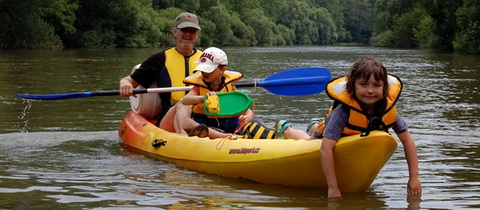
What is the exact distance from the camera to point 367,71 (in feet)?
14.8

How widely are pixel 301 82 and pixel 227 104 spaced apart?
0.96m

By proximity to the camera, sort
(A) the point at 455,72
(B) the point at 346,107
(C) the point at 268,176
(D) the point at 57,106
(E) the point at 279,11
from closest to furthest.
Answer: (B) the point at 346,107
(C) the point at 268,176
(D) the point at 57,106
(A) the point at 455,72
(E) the point at 279,11

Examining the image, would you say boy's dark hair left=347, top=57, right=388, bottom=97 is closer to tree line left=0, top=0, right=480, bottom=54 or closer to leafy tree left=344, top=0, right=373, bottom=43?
tree line left=0, top=0, right=480, bottom=54

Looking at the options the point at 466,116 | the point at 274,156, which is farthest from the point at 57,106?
the point at 274,156

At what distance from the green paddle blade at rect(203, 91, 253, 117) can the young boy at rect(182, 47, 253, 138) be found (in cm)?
7

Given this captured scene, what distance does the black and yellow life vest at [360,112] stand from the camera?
4.70 m

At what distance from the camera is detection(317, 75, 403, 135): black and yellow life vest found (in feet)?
15.4

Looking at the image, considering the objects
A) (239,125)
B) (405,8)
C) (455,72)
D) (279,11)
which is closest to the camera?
(239,125)

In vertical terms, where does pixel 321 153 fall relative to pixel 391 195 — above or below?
above

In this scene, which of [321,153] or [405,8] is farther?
[405,8]

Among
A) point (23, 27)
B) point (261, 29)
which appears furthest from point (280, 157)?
point (261, 29)

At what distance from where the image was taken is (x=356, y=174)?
490 centimetres

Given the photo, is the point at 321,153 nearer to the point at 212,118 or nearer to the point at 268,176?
the point at 268,176

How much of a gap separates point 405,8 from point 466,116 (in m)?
54.6
